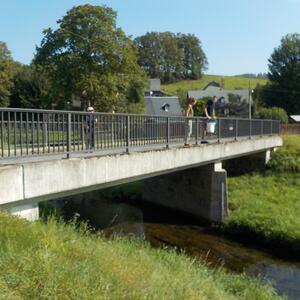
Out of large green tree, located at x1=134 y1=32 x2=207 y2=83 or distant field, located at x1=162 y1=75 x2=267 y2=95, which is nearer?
distant field, located at x1=162 y1=75 x2=267 y2=95

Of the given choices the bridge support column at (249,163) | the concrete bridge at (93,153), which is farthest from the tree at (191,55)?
the concrete bridge at (93,153)

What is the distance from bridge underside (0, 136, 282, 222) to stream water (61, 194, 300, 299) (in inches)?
34.1

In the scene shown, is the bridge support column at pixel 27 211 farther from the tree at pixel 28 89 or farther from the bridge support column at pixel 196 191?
the tree at pixel 28 89

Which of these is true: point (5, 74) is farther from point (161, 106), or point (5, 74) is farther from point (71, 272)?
point (71, 272)

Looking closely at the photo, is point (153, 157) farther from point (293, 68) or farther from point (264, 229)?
point (293, 68)

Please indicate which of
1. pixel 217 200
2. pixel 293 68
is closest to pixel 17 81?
pixel 293 68

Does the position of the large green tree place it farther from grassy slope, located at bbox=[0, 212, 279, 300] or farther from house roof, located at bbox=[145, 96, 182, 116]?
grassy slope, located at bbox=[0, 212, 279, 300]

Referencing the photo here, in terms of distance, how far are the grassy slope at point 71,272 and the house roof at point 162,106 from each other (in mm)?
57932

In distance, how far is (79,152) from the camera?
10617 mm

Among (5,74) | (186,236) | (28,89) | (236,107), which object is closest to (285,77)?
(236,107)

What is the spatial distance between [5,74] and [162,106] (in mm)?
21021

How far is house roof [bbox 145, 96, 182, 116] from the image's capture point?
217ft

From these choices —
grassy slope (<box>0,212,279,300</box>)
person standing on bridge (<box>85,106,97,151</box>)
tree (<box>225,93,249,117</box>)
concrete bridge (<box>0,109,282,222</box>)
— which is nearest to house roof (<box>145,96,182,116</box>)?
tree (<box>225,93,249,117</box>)

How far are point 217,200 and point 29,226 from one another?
14.1 metres
